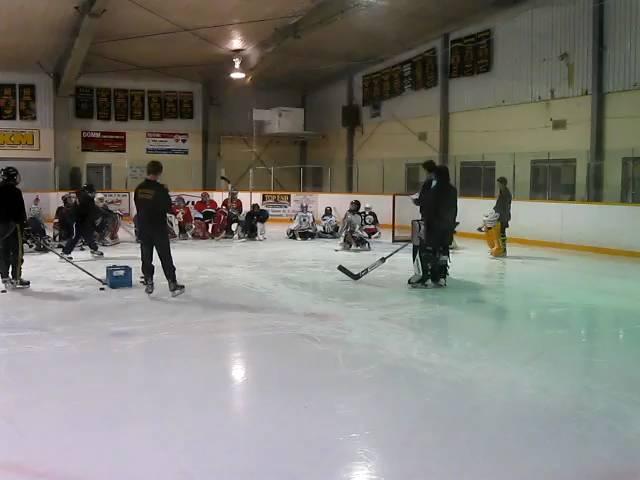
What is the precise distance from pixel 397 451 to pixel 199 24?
1483cm

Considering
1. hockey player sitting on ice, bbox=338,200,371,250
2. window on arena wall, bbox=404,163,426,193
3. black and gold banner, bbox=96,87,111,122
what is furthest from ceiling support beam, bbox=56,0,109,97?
window on arena wall, bbox=404,163,426,193

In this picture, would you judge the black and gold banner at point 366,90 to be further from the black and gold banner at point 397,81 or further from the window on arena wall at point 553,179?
the window on arena wall at point 553,179

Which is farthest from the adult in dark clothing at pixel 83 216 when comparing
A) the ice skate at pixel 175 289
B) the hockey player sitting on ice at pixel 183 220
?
the hockey player sitting on ice at pixel 183 220

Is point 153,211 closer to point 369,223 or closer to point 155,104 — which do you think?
point 369,223

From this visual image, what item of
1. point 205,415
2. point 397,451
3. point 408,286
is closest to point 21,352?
point 205,415

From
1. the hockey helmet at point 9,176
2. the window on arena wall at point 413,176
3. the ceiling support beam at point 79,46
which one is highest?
the ceiling support beam at point 79,46

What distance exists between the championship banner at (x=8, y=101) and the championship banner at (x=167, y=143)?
417cm

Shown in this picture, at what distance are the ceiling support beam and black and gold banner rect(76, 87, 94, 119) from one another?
0.76 m

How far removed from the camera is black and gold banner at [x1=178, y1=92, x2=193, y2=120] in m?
23.1

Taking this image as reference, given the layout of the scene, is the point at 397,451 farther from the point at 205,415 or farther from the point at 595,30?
the point at 595,30

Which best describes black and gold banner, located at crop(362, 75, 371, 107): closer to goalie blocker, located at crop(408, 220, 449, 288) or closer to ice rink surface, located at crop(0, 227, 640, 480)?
goalie blocker, located at crop(408, 220, 449, 288)

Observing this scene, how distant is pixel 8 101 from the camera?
Answer: 68.0 feet

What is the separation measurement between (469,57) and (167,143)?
10976mm

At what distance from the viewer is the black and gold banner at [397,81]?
63.2 ft
